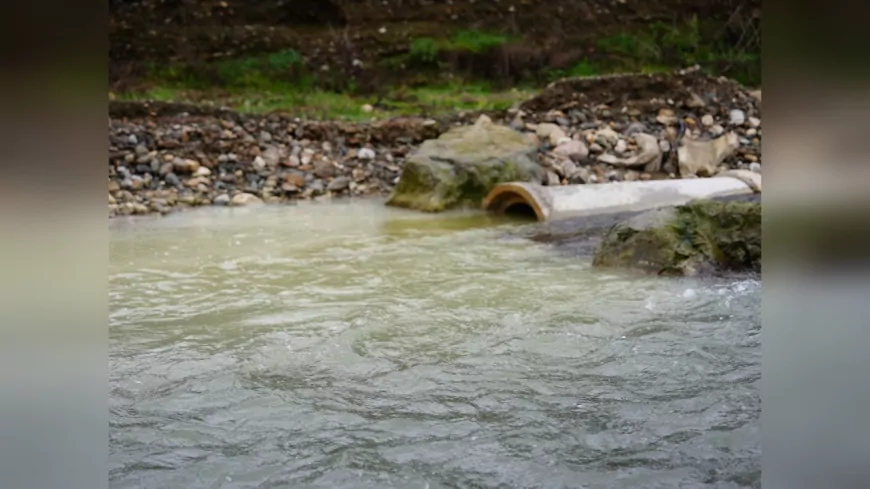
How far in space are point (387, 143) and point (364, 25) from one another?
3.50m

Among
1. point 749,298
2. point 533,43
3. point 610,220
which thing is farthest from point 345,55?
point 749,298

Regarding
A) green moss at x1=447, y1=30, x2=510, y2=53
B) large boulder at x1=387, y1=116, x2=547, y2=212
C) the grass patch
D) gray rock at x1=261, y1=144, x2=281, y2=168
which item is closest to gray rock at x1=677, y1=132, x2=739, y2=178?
large boulder at x1=387, y1=116, x2=547, y2=212

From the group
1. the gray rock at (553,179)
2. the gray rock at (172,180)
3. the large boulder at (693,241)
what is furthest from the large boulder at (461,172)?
the large boulder at (693,241)

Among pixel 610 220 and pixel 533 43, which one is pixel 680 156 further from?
pixel 533 43

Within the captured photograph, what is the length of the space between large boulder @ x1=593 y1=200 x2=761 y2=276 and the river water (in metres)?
0.16

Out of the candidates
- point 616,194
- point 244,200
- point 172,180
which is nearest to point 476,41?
point 244,200

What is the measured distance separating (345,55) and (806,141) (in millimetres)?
10922

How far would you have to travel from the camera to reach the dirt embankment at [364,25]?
10992 mm

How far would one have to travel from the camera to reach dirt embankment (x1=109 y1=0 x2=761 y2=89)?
11.0 meters

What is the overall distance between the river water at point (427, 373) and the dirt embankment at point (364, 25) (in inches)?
274

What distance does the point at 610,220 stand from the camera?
5508mm

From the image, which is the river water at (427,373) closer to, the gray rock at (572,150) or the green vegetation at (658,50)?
the gray rock at (572,150)

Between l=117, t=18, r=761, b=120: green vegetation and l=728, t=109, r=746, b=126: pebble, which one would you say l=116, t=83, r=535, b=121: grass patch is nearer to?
l=117, t=18, r=761, b=120: green vegetation

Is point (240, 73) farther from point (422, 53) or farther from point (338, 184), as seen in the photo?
point (338, 184)
